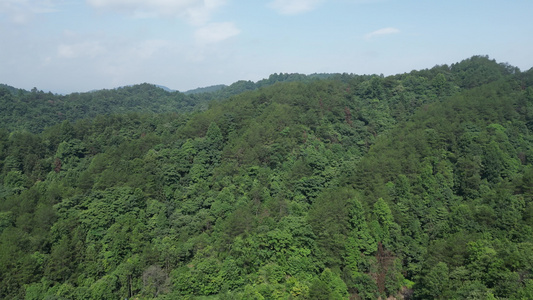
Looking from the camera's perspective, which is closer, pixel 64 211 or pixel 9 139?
pixel 64 211

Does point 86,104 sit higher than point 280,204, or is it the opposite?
point 86,104

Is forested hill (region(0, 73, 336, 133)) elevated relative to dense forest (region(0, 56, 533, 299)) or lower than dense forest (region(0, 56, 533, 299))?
elevated

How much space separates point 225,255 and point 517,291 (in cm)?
1655

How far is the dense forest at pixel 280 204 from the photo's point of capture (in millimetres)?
22266

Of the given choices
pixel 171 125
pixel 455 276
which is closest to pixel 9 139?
pixel 171 125

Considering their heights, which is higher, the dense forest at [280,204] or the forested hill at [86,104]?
the forested hill at [86,104]

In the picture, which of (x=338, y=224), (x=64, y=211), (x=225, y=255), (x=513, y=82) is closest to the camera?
(x=225, y=255)

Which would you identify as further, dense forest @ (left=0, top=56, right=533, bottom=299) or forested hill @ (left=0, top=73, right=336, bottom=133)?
forested hill @ (left=0, top=73, right=336, bottom=133)

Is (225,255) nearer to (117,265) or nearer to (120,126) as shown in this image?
(117,265)

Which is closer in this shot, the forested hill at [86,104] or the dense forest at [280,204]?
the dense forest at [280,204]

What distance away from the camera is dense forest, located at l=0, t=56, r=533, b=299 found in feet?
73.0

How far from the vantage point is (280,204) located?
2856 centimetres

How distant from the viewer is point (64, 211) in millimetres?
28828

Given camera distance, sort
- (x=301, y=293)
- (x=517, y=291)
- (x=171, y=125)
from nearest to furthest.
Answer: (x=517, y=291) < (x=301, y=293) < (x=171, y=125)
